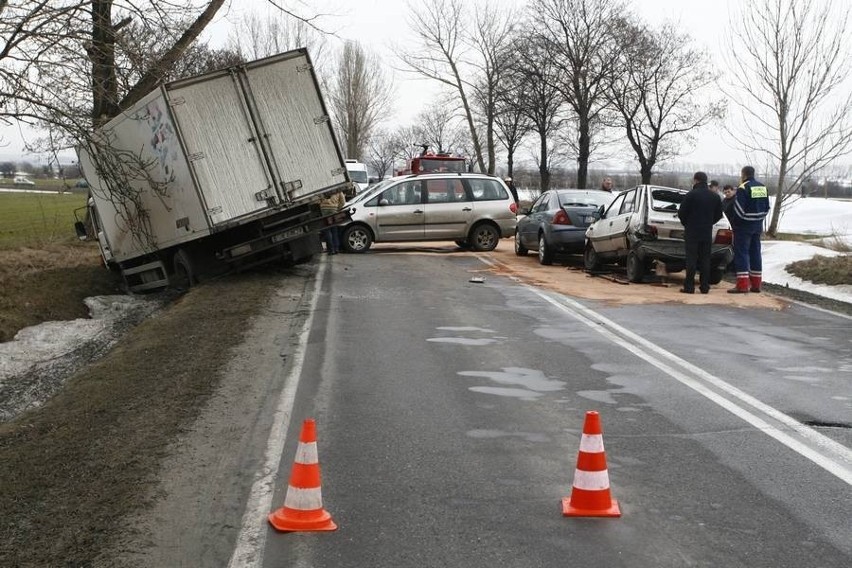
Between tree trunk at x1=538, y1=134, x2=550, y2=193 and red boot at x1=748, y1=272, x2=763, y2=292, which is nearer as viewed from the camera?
red boot at x1=748, y1=272, x2=763, y2=292

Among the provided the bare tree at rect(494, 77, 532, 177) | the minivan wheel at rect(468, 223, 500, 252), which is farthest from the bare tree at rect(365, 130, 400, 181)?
the minivan wheel at rect(468, 223, 500, 252)

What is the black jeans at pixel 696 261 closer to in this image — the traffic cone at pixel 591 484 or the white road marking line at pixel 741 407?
the white road marking line at pixel 741 407

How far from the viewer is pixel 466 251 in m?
21.7

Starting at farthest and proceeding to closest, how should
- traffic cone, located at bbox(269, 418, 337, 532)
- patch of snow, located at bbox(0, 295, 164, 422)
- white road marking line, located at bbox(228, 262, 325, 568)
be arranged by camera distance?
patch of snow, located at bbox(0, 295, 164, 422)
traffic cone, located at bbox(269, 418, 337, 532)
white road marking line, located at bbox(228, 262, 325, 568)

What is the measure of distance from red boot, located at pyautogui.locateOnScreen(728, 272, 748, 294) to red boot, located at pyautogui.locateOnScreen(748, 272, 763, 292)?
0.26 metres

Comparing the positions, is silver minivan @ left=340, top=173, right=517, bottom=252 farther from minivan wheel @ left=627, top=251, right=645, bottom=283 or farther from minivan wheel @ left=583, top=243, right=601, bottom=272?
minivan wheel @ left=627, top=251, right=645, bottom=283

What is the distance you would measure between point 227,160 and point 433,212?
8093mm

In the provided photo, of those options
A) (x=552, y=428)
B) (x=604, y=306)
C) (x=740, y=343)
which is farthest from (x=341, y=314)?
(x=552, y=428)

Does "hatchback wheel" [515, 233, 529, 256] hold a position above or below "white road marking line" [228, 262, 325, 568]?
below

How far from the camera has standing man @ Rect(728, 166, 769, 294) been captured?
13.9 meters

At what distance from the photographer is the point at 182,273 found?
1565cm

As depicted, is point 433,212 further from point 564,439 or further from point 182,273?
point 564,439

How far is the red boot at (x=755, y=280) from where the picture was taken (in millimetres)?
Answer: 14211

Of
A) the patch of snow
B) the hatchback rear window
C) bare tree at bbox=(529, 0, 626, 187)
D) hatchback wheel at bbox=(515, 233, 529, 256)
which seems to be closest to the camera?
the patch of snow
